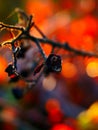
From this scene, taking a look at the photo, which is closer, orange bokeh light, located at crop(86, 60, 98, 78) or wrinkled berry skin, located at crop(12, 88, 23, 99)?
wrinkled berry skin, located at crop(12, 88, 23, 99)

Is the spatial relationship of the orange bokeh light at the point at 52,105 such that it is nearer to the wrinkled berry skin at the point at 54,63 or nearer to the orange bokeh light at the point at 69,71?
the orange bokeh light at the point at 69,71

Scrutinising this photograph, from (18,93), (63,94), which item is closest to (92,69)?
(63,94)

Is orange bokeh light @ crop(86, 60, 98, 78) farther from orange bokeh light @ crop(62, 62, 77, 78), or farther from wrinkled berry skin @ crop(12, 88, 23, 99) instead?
wrinkled berry skin @ crop(12, 88, 23, 99)

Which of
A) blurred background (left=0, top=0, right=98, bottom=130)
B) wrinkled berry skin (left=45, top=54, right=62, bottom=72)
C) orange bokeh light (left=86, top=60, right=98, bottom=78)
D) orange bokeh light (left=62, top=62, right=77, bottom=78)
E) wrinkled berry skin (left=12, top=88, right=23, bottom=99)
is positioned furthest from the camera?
orange bokeh light (left=62, top=62, right=77, bottom=78)

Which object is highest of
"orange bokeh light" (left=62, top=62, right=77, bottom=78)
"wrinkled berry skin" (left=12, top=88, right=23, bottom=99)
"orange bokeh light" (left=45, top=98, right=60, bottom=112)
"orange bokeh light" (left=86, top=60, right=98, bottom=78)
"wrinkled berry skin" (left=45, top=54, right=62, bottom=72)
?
"orange bokeh light" (left=62, top=62, right=77, bottom=78)

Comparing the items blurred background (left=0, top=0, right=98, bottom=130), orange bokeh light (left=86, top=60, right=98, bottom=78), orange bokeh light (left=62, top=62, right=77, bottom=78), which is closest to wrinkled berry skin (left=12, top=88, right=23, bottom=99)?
blurred background (left=0, top=0, right=98, bottom=130)

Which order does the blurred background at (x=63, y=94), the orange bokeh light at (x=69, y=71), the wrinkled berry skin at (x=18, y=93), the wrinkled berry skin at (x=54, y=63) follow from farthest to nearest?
the orange bokeh light at (x=69, y=71) → the blurred background at (x=63, y=94) → the wrinkled berry skin at (x=18, y=93) → the wrinkled berry skin at (x=54, y=63)

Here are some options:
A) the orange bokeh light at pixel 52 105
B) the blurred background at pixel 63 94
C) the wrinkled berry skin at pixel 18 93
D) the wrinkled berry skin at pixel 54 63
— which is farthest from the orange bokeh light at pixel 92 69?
the wrinkled berry skin at pixel 54 63

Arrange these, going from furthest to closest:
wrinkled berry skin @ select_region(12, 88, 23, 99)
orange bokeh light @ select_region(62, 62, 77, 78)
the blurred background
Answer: orange bokeh light @ select_region(62, 62, 77, 78)
the blurred background
wrinkled berry skin @ select_region(12, 88, 23, 99)

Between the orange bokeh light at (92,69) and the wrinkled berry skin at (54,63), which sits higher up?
the orange bokeh light at (92,69)

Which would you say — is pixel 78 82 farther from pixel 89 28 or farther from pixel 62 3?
pixel 62 3
